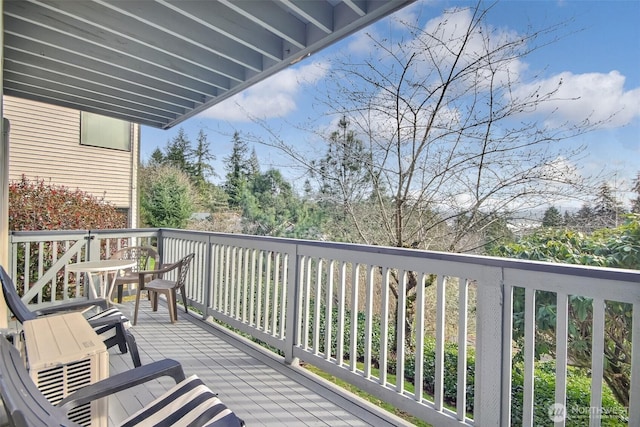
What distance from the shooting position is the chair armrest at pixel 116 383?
1502 millimetres

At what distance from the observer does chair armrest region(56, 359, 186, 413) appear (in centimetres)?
150

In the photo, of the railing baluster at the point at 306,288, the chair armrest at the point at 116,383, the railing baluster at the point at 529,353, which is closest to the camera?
the chair armrest at the point at 116,383

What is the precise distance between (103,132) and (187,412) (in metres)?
10.1

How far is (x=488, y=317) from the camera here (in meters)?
2.00

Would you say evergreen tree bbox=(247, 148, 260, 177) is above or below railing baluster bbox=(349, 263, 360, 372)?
above

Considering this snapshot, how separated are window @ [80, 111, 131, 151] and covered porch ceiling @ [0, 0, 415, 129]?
498 cm

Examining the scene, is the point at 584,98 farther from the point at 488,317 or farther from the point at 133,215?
the point at 133,215

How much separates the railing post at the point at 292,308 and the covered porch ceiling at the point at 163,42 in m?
1.96

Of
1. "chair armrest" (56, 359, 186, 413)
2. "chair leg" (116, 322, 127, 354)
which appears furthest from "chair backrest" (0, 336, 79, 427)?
"chair leg" (116, 322, 127, 354)

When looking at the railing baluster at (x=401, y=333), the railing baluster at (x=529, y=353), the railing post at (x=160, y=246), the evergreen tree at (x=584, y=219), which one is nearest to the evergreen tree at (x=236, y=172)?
the railing post at (x=160, y=246)

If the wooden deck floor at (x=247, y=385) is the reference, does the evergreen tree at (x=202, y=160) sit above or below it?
above

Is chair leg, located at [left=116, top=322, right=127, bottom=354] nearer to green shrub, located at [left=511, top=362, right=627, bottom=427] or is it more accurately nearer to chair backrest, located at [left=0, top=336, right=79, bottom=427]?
chair backrest, located at [left=0, top=336, right=79, bottom=427]

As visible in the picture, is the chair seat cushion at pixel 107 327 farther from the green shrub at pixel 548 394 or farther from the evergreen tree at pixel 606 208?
the evergreen tree at pixel 606 208

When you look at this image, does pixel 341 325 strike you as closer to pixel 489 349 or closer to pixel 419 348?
pixel 419 348
